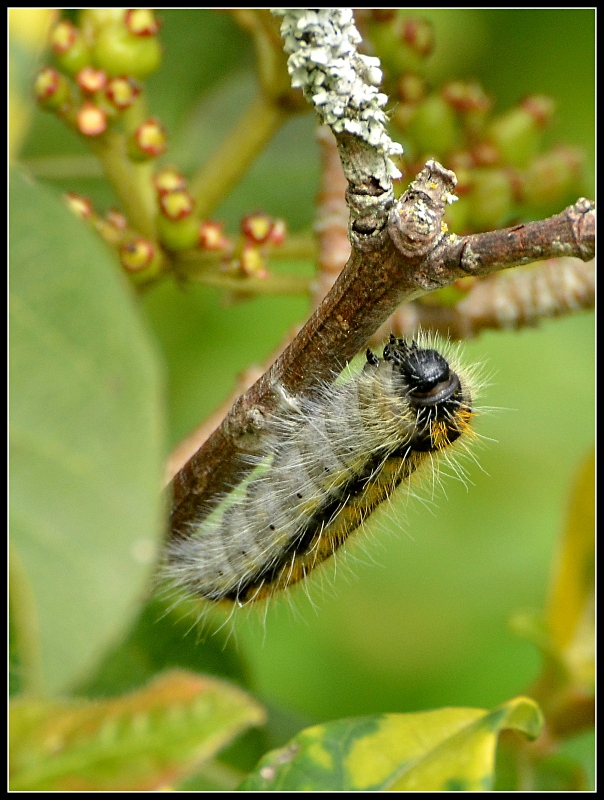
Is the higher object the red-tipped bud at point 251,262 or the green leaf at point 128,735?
the red-tipped bud at point 251,262

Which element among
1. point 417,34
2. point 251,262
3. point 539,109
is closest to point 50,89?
point 251,262

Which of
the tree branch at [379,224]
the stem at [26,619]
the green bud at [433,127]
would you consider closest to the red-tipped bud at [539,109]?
the green bud at [433,127]

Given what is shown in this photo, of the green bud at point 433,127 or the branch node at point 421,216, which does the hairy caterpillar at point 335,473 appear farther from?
the branch node at point 421,216

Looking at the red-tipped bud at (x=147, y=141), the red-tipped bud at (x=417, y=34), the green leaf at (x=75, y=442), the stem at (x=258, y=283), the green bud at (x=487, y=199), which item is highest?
the red-tipped bud at (x=417, y=34)

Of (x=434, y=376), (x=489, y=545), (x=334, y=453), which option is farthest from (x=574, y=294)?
(x=489, y=545)

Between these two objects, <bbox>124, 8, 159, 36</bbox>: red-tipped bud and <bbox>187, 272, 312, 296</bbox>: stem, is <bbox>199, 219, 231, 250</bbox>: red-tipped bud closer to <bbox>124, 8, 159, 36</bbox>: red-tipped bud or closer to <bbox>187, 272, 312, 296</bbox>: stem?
<bbox>187, 272, 312, 296</bbox>: stem

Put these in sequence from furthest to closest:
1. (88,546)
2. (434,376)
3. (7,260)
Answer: (434,376) < (7,260) < (88,546)

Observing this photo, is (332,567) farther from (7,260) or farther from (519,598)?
(7,260)
